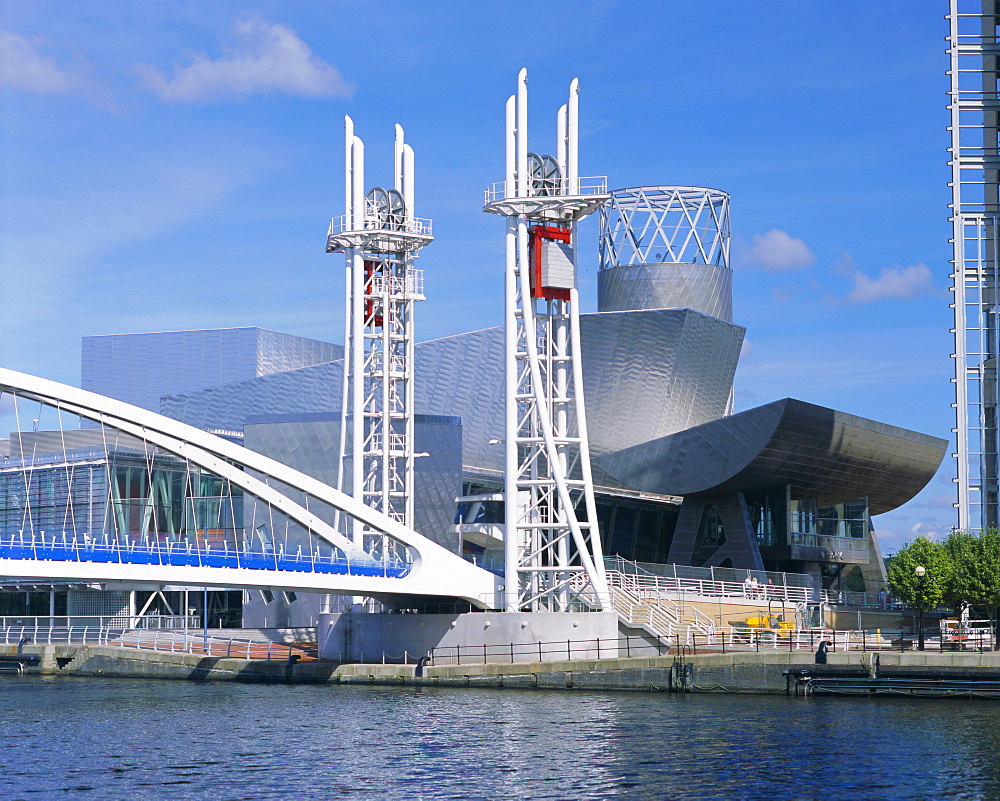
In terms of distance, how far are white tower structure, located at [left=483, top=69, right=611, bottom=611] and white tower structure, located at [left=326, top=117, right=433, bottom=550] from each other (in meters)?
7.85

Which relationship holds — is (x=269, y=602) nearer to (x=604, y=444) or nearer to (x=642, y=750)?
(x=604, y=444)

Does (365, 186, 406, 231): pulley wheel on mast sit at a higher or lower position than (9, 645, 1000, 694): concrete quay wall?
higher

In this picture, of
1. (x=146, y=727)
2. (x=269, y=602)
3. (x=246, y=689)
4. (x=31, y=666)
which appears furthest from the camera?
(x=269, y=602)

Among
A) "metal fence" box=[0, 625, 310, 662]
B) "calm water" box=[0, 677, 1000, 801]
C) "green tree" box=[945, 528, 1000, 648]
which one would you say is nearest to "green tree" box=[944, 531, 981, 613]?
"green tree" box=[945, 528, 1000, 648]

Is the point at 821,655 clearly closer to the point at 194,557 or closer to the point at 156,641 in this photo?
the point at 194,557

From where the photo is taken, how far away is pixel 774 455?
81.1m

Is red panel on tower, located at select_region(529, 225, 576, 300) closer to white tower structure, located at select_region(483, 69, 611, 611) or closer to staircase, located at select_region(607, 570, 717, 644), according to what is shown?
white tower structure, located at select_region(483, 69, 611, 611)

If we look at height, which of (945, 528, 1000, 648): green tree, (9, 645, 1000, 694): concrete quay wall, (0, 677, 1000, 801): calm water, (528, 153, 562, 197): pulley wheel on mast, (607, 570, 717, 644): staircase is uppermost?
(528, 153, 562, 197): pulley wheel on mast

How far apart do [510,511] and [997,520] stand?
1012 inches

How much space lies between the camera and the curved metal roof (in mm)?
79375

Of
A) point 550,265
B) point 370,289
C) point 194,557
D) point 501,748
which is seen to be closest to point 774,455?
point 370,289

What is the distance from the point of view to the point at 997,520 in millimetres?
71875

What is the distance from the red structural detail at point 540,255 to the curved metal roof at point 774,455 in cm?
1954

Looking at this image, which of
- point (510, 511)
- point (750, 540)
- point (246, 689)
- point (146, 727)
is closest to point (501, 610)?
point (510, 511)
